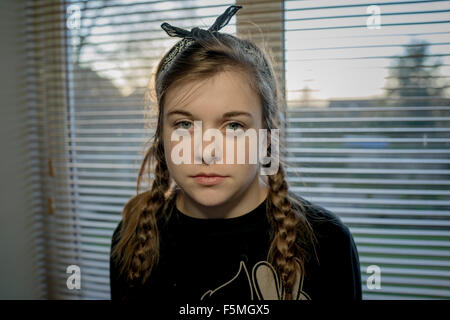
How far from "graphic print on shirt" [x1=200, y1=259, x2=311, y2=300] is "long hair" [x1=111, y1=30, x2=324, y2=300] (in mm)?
14

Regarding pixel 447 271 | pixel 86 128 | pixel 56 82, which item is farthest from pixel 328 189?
pixel 56 82

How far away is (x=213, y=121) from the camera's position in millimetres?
696

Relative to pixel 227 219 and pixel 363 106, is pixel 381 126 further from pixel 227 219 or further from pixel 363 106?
pixel 227 219

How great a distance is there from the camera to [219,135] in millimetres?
699

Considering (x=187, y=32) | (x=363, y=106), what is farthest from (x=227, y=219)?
(x=363, y=106)

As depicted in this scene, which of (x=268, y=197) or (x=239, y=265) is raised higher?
(x=268, y=197)

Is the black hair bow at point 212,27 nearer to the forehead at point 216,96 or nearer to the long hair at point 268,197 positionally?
the long hair at point 268,197

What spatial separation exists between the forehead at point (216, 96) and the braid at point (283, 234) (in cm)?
22

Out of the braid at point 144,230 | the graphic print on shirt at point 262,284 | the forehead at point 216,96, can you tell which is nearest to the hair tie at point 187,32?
the forehead at point 216,96

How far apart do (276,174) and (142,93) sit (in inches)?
26.0

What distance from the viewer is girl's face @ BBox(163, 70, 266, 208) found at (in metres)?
0.69

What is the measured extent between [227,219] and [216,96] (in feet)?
1.03

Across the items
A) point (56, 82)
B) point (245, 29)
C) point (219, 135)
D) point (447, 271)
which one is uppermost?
point (245, 29)

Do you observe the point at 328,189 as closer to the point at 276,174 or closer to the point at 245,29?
the point at 276,174
